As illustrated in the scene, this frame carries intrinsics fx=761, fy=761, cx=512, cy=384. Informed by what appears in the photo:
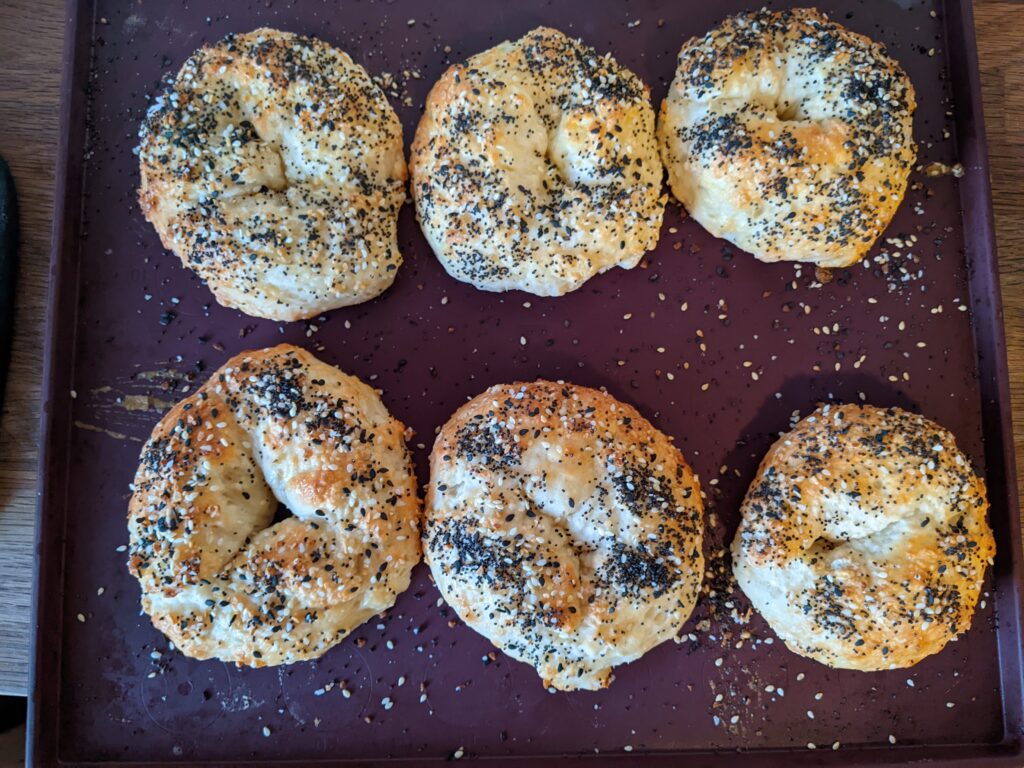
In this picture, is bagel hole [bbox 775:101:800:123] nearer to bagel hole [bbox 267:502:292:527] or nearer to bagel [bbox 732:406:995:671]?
bagel [bbox 732:406:995:671]

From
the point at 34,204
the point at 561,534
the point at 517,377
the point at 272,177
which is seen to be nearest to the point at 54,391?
the point at 34,204

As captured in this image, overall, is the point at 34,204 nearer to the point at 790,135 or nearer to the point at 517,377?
the point at 517,377

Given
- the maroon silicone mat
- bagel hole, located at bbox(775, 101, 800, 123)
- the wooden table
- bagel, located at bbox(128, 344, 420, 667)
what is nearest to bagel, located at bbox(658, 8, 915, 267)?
bagel hole, located at bbox(775, 101, 800, 123)

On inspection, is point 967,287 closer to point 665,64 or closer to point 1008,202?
point 1008,202

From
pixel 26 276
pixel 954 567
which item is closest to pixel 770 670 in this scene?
pixel 954 567

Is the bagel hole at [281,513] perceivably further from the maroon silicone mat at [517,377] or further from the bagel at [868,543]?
the bagel at [868,543]
